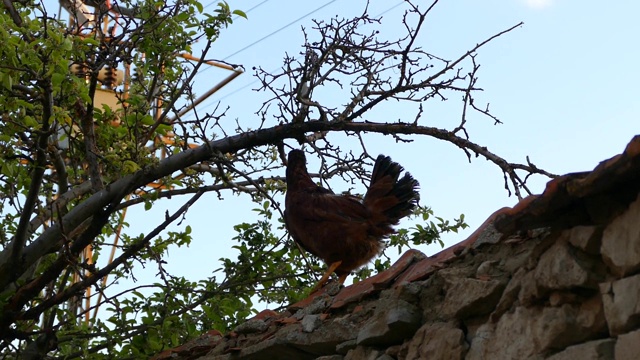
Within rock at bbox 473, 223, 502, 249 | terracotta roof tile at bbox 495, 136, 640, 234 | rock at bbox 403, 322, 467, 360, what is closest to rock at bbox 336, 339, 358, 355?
rock at bbox 403, 322, 467, 360

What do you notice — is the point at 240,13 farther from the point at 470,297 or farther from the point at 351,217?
the point at 470,297

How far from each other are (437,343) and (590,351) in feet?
2.52

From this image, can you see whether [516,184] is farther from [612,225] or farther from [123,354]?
[123,354]

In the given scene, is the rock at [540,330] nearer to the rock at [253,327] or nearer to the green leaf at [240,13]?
the rock at [253,327]

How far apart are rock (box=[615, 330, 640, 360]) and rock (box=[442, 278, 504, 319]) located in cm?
66

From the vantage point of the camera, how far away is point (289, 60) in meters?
6.37

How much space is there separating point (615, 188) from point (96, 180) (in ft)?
15.1

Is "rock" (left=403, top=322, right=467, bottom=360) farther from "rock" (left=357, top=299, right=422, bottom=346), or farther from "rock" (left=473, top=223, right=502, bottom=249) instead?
"rock" (left=473, top=223, right=502, bottom=249)

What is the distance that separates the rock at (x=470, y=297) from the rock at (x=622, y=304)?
1.79 feet

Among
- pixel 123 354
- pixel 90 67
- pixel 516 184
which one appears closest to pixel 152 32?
pixel 90 67

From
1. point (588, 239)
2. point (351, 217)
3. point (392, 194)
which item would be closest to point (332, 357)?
point (588, 239)

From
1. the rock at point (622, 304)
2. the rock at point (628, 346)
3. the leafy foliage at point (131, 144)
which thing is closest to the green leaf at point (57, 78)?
the leafy foliage at point (131, 144)

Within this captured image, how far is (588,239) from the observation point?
2797mm

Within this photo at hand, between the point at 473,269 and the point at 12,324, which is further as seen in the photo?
the point at 12,324
